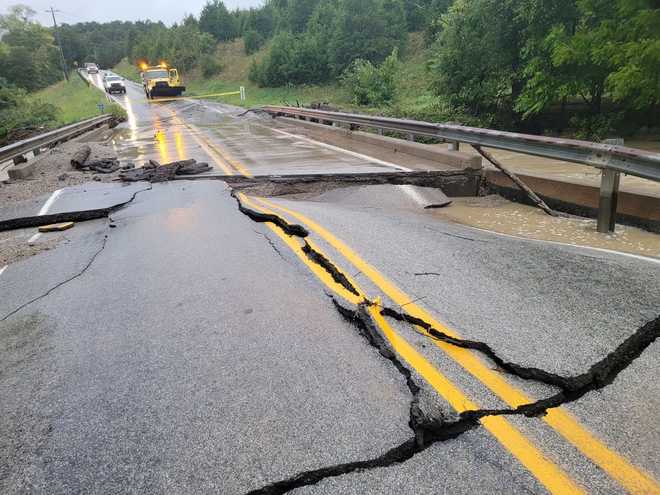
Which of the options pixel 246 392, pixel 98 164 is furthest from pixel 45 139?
pixel 246 392

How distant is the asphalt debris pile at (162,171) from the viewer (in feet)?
32.7

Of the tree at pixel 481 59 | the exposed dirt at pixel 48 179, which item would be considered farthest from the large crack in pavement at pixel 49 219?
the tree at pixel 481 59

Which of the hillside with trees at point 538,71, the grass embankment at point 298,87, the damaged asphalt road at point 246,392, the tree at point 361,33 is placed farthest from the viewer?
the tree at point 361,33

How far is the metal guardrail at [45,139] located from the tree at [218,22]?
→ 71.8m

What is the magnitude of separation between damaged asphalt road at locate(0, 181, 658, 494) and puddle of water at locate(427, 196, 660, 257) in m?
2.47

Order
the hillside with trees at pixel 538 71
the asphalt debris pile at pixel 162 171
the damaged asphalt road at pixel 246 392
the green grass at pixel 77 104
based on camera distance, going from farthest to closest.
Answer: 1. the green grass at pixel 77 104
2. the hillside with trees at pixel 538 71
3. the asphalt debris pile at pixel 162 171
4. the damaged asphalt road at pixel 246 392

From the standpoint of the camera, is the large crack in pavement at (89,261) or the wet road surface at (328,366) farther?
the large crack in pavement at (89,261)

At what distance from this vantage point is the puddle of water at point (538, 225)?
5879 millimetres

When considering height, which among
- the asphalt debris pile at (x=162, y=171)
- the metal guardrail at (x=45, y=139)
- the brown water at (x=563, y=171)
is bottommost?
the brown water at (x=563, y=171)

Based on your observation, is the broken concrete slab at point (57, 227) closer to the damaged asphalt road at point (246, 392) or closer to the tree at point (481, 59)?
the damaged asphalt road at point (246, 392)

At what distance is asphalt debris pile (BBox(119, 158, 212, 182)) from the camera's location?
32.7ft

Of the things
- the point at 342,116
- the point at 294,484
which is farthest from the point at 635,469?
the point at 342,116

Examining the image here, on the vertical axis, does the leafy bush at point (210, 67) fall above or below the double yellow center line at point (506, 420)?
above

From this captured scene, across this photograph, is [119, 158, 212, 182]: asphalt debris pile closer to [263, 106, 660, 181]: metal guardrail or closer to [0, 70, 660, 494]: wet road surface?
[0, 70, 660, 494]: wet road surface
